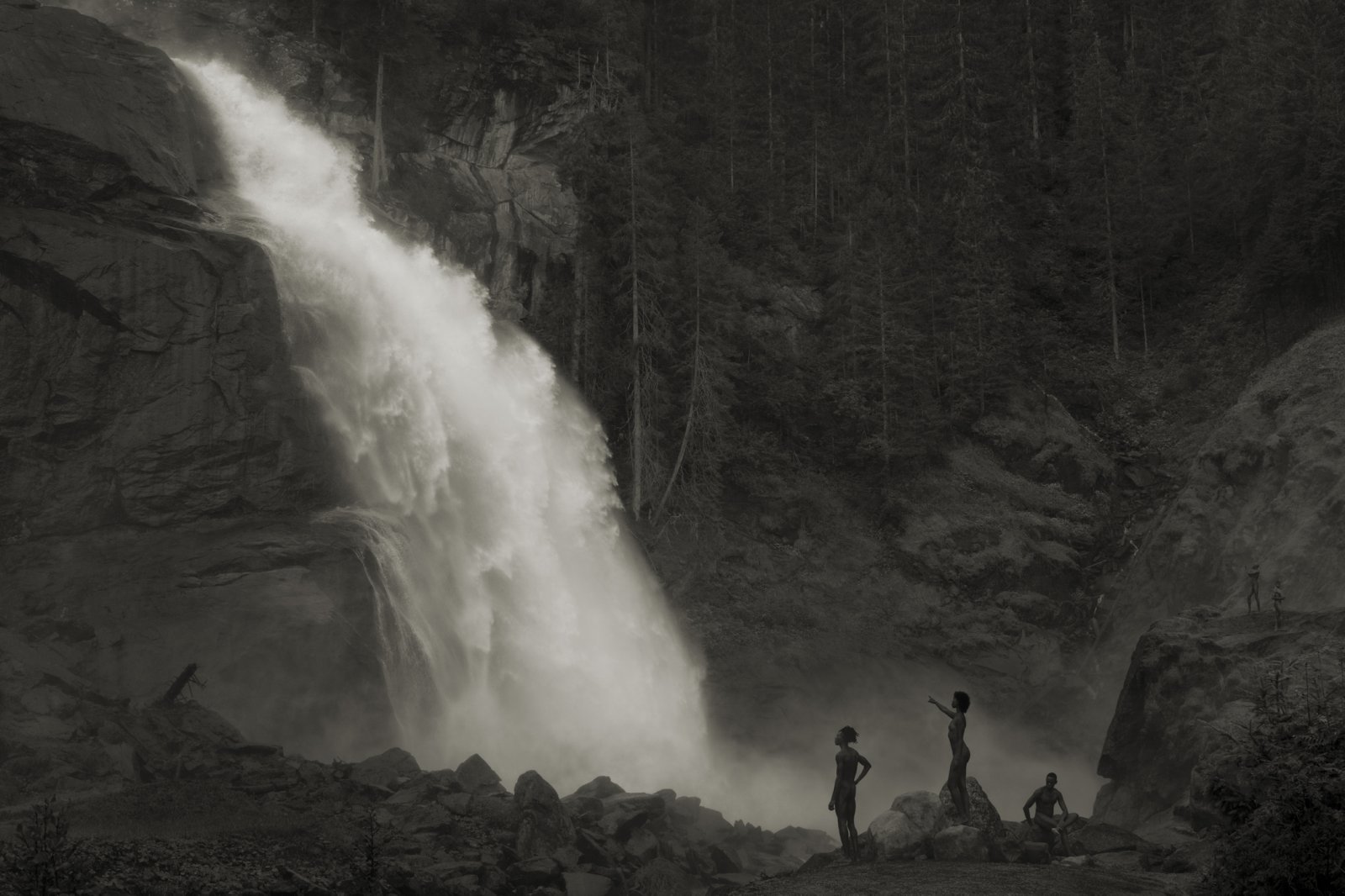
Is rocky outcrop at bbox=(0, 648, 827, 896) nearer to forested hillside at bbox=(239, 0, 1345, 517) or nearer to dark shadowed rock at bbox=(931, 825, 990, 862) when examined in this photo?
dark shadowed rock at bbox=(931, 825, 990, 862)

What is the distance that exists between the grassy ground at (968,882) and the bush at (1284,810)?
1.15 meters

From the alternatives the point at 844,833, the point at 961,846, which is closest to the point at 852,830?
the point at 844,833

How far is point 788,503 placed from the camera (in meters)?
37.8

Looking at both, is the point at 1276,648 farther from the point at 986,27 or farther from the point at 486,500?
the point at 986,27

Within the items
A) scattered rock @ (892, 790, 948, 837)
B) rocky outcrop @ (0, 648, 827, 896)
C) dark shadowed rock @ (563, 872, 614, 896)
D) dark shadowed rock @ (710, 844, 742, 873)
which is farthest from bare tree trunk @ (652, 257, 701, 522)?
dark shadowed rock @ (563, 872, 614, 896)

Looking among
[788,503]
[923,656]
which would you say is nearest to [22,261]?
[788,503]

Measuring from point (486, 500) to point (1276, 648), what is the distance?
60.2 feet

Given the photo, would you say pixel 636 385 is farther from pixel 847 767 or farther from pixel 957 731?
pixel 847 767

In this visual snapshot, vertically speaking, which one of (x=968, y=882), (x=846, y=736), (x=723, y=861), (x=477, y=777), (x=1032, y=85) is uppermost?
(x=1032, y=85)

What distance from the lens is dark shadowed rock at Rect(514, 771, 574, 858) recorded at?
16.8 m

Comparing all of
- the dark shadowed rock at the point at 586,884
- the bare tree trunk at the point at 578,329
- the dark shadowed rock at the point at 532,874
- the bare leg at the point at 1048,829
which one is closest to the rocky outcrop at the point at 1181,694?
the bare leg at the point at 1048,829

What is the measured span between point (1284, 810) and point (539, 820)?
10.5m

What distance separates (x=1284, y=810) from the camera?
10023 millimetres

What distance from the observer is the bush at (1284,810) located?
31.9 feet
